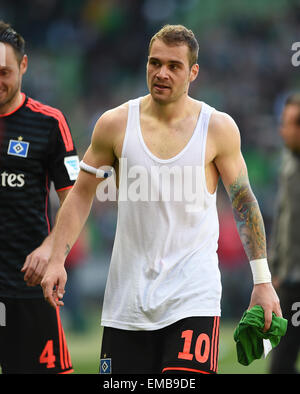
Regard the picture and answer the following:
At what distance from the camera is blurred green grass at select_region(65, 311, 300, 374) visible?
9211mm

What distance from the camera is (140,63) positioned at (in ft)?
62.4

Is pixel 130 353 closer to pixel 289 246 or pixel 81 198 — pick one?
pixel 81 198

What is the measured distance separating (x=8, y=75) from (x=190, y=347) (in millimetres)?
2131

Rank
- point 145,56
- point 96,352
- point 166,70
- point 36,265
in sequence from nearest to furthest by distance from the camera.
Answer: point 166,70 → point 36,265 → point 96,352 → point 145,56

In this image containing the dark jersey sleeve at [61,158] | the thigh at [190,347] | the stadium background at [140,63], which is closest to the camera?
the thigh at [190,347]

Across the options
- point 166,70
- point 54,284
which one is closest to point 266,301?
point 54,284

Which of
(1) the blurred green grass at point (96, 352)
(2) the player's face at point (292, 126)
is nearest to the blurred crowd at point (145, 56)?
(1) the blurred green grass at point (96, 352)

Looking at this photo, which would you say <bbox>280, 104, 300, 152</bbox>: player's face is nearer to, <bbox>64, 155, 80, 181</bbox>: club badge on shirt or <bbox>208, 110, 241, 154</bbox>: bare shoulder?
<bbox>64, 155, 80, 181</bbox>: club badge on shirt

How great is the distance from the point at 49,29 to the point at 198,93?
185 inches

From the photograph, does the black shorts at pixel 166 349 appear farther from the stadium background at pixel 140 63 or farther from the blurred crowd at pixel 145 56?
the blurred crowd at pixel 145 56

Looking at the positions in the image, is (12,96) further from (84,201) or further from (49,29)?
(49,29)

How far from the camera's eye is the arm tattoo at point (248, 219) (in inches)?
176

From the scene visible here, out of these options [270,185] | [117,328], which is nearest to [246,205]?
[117,328]

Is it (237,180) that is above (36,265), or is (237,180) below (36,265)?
above
